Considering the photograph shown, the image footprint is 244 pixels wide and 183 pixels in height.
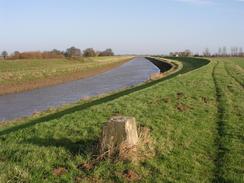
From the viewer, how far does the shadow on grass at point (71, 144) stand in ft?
25.0

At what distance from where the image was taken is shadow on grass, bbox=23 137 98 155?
→ 762 cm

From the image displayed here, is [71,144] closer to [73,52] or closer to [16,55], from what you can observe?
[16,55]

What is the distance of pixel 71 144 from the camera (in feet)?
27.0

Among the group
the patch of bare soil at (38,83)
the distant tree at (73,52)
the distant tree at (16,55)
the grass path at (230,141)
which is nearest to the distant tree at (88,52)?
the distant tree at (73,52)

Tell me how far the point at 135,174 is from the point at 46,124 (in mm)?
4517

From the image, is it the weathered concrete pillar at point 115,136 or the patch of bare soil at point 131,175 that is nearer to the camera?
the patch of bare soil at point 131,175

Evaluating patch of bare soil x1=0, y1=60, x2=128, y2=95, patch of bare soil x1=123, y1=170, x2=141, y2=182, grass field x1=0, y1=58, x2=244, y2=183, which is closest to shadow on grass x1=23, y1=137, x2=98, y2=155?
grass field x1=0, y1=58, x2=244, y2=183

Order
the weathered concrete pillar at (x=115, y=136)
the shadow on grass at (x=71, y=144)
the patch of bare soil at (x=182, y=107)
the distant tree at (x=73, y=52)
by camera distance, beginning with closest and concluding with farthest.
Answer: the weathered concrete pillar at (x=115, y=136) → the shadow on grass at (x=71, y=144) → the patch of bare soil at (x=182, y=107) → the distant tree at (x=73, y=52)

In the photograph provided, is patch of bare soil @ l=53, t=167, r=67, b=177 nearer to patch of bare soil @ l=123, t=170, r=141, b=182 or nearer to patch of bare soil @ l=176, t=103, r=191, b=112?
patch of bare soil @ l=123, t=170, r=141, b=182

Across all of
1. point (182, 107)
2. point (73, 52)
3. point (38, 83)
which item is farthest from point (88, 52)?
point (182, 107)

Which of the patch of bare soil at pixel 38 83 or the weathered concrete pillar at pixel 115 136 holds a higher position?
the weathered concrete pillar at pixel 115 136

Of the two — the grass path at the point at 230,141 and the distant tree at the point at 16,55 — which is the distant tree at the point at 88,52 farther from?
the grass path at the point at 230,141

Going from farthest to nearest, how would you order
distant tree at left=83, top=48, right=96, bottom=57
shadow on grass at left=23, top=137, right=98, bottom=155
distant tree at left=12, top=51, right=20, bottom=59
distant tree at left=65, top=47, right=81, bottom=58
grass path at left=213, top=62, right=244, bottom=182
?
distant tree at left=83, top=48, right=96, bottom=57 → distant tree at left=65, top=47, right=81, bottom=58 → distant tree at left=12, top=51, right=20, bottom=59 → shadow on grass at left=23, top=137, right=98, bottom=155 → grass path at left=213, top=62, right=244, bottom=182

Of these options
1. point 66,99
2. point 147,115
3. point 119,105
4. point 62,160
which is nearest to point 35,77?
point 66,99
